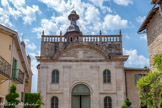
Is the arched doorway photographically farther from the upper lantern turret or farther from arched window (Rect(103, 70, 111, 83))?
the upper lantern turret

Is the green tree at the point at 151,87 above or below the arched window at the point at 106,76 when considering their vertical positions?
below

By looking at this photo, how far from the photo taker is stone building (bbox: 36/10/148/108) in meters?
25.3

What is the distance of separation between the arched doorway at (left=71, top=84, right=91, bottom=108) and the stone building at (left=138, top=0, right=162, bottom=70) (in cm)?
834

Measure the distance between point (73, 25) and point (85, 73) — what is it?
1061 centimetres

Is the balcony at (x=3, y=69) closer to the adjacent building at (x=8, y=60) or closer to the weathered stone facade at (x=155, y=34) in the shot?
the adjacent building at (x=8, y=60)

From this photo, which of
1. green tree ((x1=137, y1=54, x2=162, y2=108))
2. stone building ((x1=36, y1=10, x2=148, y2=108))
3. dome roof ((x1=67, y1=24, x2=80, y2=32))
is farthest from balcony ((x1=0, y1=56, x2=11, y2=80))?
dome roof ((x1=67, y1=24, x2=80, y2=32))

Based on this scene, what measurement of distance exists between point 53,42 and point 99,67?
6.50 metres

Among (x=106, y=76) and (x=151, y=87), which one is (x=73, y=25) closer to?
(x=106, y=76)

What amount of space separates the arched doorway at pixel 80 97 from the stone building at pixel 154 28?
8.34 m

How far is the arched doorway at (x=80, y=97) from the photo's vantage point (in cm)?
2536

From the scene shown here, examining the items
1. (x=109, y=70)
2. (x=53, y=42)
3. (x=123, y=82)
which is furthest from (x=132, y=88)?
(x=53, y=42)

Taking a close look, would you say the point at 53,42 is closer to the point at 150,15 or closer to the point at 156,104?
the point at 150,15

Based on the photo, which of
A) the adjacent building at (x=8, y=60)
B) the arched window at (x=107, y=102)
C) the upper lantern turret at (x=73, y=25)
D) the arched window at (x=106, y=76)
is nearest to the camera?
the adjacent building at (x=8, y=60)

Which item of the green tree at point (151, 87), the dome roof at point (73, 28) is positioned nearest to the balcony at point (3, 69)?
the green tree at point (151, 87)
